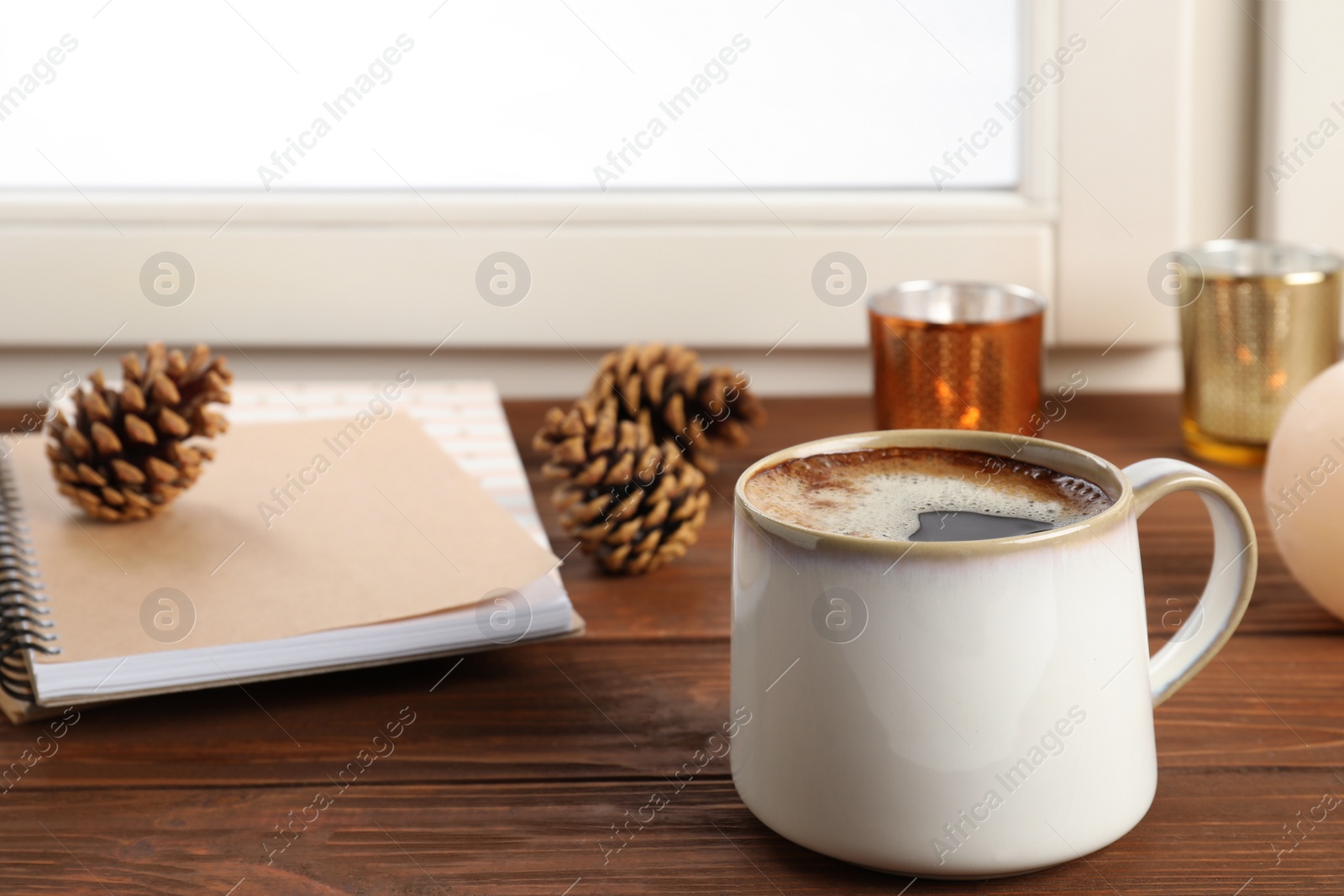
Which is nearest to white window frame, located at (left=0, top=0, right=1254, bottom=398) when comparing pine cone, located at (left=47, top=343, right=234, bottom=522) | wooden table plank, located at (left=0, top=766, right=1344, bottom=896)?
pine cone, located at (left=47, top=343, right=234, bottom=522)

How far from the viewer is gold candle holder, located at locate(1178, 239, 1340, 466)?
75 cm

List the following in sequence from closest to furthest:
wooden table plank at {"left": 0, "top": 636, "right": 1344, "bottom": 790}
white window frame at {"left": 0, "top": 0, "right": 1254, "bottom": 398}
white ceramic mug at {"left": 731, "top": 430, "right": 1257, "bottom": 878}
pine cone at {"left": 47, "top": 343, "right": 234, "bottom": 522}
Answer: white ceramic mug at {"left": 731, "top": 430, "right": 1257, "bottom": 878} < wooden table plank at {"left": 0, "top": 636, "right": 1344, "bottom": 790} < pine cone at {"left": 47, "top": 343, "right": 234, "bottom": 522} < white window frame at {"left": 0, "top": 0, "right": 1254, "bottom": 398}

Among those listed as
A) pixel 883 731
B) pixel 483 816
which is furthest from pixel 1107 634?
pixel 483 816

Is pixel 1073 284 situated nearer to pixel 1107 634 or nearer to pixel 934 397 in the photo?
pixel 934 397

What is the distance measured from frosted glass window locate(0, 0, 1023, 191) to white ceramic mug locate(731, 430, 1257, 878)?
61cm

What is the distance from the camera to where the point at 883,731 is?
367 millimetres

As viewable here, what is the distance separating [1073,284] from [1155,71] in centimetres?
16

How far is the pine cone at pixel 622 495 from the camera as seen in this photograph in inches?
25.0

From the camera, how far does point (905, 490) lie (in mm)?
433

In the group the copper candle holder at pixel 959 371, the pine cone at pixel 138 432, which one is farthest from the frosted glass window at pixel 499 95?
the pine cone at pixel 138 432

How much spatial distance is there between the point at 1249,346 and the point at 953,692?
50 cm

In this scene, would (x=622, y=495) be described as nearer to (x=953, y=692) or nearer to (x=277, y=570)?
(x=277, y=570)

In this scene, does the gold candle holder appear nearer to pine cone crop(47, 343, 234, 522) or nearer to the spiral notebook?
the spiral notebook

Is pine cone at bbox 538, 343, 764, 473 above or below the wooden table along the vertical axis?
above
